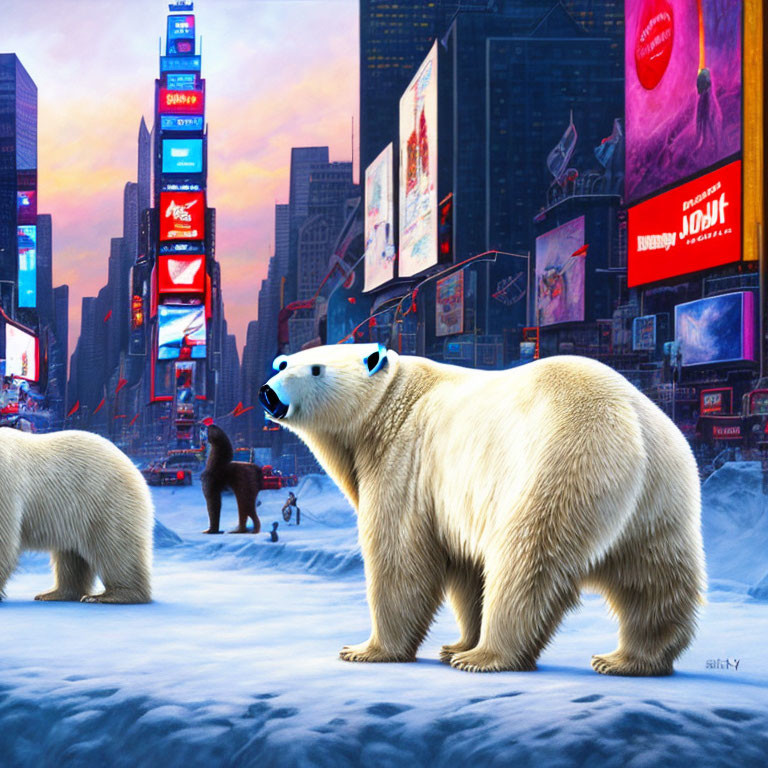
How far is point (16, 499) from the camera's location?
245 inches

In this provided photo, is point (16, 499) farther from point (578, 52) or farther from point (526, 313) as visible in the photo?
point (578, 52)

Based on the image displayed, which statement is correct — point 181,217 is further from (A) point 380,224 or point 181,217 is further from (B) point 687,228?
(B) point 687,228

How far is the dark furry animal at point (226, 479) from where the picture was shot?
36.7 feet

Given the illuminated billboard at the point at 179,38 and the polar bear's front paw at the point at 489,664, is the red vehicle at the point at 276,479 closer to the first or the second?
the polar bear's front paw at the point at 489,664

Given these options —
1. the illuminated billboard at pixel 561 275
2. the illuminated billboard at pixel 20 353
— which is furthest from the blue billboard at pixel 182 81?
the illuminated billboard at pixel 561 275

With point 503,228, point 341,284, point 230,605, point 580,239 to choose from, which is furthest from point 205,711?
point 341,284

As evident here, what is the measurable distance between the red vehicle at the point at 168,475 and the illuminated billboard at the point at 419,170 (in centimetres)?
1054

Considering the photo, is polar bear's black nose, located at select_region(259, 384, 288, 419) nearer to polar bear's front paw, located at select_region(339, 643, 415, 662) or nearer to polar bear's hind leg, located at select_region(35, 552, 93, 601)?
polar bear's front paw, located at select_region(339, 643, 415, 662)

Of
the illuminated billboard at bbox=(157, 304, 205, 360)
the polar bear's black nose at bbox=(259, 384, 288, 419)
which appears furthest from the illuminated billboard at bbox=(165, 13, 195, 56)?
the polar bear's black nose at bbox=(259, 384, 288, 419)

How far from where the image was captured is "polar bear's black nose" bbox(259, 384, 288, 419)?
13.5ft

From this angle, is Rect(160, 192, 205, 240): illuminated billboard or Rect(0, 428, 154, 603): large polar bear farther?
Rect(160, 192, 205, 240): illuminated billboard

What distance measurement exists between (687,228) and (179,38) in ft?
73.3

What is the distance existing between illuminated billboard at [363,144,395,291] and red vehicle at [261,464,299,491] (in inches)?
600

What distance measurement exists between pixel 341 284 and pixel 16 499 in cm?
2615
